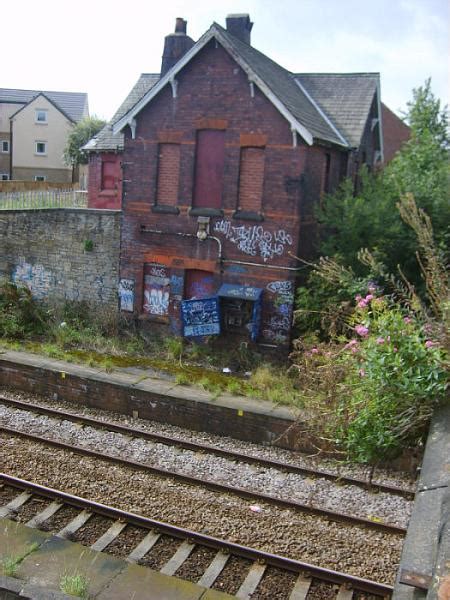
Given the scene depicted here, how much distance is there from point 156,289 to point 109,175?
8.04 metres

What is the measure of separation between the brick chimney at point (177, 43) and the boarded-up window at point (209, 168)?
491 centimetres

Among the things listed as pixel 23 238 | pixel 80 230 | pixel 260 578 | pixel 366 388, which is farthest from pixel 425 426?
pixel 23 238

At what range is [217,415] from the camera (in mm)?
12250

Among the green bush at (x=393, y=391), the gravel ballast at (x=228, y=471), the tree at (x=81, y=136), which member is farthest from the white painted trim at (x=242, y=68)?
the tree at (x=81, y=136)

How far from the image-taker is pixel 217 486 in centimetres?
962

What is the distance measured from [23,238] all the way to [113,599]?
15955 mm

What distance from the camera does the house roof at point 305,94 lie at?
15945mm

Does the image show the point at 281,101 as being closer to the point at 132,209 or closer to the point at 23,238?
the point at 132,209

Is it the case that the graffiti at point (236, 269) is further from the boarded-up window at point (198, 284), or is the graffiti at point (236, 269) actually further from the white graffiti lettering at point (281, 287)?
the white graffiti lettering at point (281, 287)

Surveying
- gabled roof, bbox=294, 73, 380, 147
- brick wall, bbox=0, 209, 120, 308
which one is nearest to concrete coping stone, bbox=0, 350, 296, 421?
brick wall, bbox=0, 209, 120, 308

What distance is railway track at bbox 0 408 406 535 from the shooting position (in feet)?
28.3

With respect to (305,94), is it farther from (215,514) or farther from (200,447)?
(215,514)

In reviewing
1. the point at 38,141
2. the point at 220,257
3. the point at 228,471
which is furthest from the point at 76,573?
the point at 38,141

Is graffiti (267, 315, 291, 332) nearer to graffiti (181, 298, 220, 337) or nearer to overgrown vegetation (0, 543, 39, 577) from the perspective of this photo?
graffiti (181, 298, 220, 337)
